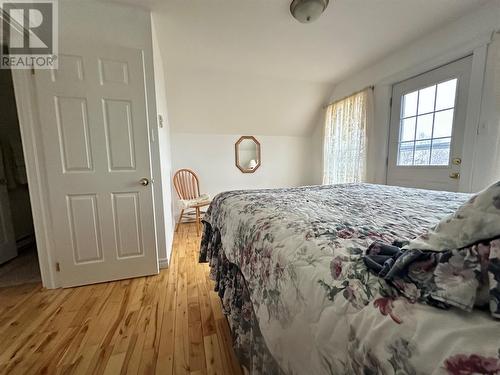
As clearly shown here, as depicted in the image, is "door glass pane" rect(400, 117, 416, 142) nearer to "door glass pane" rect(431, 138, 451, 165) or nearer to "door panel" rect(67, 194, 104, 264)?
"door glass pane" rect(431, 138, 451, 165)

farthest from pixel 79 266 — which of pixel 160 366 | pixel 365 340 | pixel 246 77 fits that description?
pixel 246 77

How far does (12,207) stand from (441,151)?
5005 millimetres

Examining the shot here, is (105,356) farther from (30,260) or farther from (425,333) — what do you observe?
(30,260)

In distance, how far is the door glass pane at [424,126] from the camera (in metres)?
2.34

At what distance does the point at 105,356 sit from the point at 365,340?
1.42m

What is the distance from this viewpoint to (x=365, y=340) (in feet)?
1.23

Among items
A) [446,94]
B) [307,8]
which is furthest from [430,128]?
[307,8]

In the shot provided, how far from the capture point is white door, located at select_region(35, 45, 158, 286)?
64.8 inches

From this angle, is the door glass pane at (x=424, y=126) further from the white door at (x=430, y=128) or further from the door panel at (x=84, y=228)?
the door panel at (x=84, y=228)

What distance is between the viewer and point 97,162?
176 cm

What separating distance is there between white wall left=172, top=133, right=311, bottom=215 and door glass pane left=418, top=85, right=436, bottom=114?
6.87ft

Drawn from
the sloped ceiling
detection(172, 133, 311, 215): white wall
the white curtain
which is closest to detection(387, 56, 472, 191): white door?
the white curtain

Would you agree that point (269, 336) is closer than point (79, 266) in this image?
→ Yes

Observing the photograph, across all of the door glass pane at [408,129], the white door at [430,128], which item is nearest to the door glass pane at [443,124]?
the white door at [430,128]
